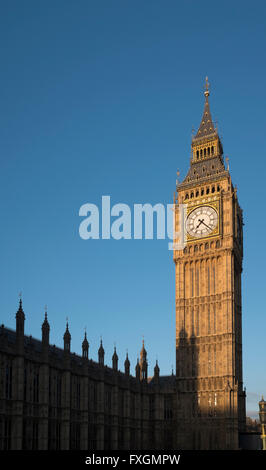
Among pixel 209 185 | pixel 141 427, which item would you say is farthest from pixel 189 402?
pixel 209 185

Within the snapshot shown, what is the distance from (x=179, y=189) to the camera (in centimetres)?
10306

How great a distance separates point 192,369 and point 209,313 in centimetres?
943

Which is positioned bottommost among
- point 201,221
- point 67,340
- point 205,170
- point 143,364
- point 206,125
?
point 143,364

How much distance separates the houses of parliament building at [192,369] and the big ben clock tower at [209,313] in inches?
6.2

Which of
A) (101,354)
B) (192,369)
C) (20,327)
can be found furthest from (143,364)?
(20,327)

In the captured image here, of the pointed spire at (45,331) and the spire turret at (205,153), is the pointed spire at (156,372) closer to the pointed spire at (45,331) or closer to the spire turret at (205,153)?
the spire turret at (205,153)

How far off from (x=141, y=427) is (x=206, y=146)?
50.9 m

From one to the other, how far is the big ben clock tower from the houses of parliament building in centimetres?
16

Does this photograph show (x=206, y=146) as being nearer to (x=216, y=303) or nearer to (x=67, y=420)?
(x=216, y=303)

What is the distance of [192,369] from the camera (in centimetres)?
9256

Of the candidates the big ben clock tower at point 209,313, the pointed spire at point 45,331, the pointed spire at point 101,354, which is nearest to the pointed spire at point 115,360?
the pointed spire at point 101,354

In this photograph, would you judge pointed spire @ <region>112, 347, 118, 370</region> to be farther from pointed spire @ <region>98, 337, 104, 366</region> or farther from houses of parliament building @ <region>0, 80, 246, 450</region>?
pointed spire @ <region>98, 337, 104, 366</region>

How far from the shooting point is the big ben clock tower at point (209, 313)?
289 feet

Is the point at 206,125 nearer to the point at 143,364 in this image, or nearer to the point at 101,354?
the point at 143,364
